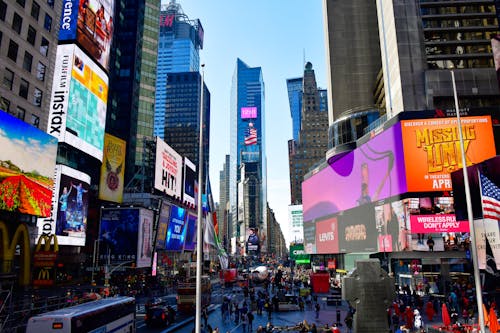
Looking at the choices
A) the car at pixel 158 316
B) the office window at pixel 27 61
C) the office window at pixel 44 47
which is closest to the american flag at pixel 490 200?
the car at pixel 158 316

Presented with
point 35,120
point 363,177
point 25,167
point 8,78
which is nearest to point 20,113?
point 35,120

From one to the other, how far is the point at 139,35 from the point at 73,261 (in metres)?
71.4

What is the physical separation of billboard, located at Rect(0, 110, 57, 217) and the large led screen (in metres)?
42.3

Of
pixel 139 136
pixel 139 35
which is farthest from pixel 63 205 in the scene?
pixel 139 35

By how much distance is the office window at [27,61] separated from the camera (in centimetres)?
4001

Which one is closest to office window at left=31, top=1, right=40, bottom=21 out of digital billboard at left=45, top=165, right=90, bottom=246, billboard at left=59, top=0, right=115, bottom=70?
billboard at left=59, top=0, right=115, bottom=70

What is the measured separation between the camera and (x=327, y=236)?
86.5 m

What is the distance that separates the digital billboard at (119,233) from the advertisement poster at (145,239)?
65 cm

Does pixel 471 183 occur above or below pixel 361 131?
below

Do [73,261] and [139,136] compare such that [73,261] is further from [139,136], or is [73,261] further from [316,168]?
[316,168]

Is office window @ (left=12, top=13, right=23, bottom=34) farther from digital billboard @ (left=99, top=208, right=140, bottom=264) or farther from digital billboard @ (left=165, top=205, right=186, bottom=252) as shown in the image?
digital billboard @ (left=165, top=205, right=186, bottom=252)

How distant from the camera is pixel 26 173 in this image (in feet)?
123

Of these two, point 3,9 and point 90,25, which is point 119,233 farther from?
point 3,9

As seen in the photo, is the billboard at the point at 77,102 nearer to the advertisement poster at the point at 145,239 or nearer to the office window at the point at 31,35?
the office window at the point at 31,35
